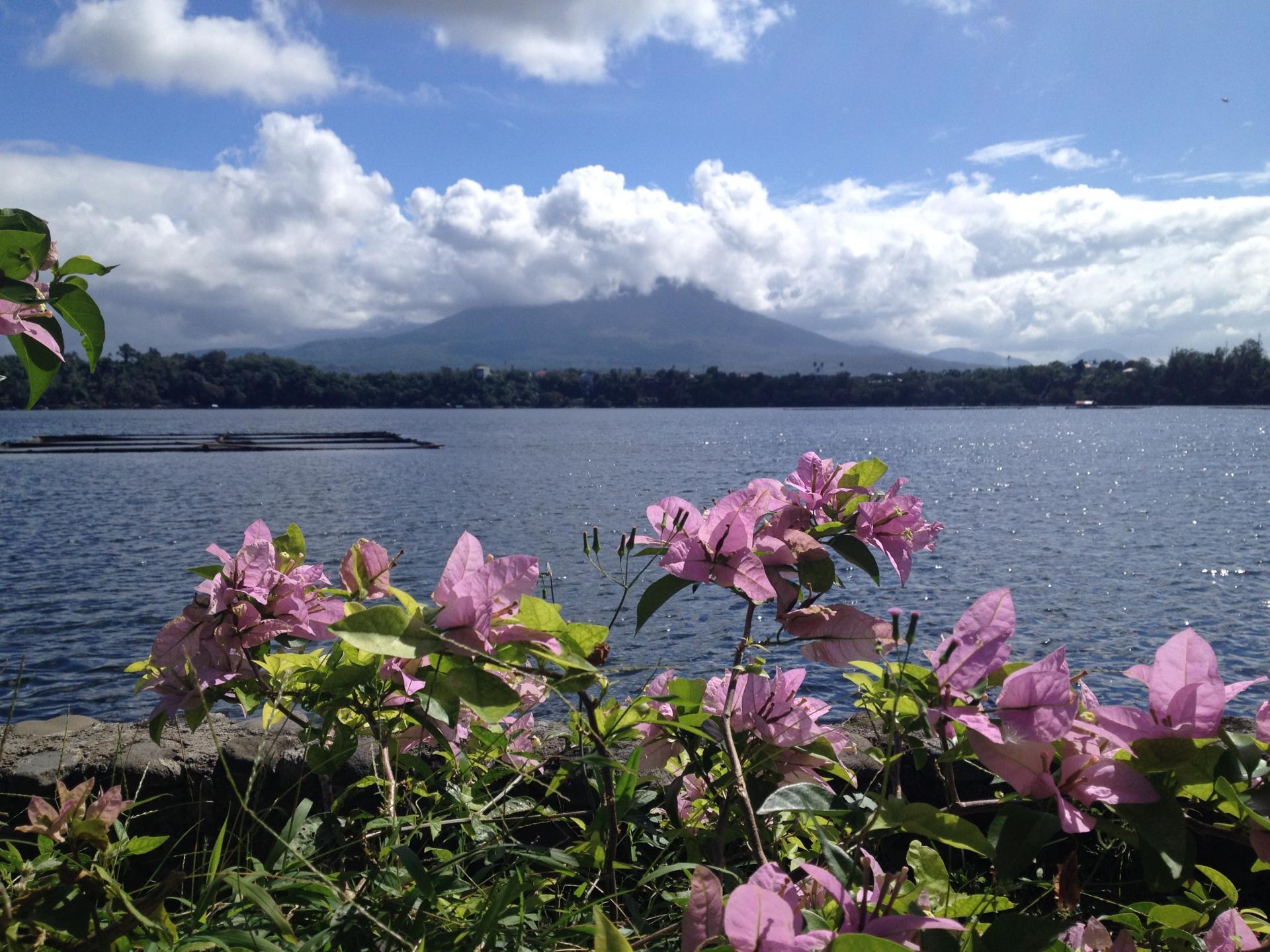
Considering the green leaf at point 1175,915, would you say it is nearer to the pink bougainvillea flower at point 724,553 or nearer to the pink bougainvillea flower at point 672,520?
the pink bougainvillea flower at point 724,553

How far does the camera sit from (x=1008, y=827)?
35.9 inches

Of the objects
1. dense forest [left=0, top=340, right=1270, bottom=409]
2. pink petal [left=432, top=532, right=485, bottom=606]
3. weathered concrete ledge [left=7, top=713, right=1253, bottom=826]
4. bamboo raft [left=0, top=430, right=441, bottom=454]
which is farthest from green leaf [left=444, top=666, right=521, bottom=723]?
dense forest [left=0, top=340, right=1270, bottom=409]

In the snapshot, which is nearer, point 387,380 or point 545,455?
point 545,455

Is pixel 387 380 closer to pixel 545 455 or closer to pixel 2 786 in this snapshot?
pixel 545 455

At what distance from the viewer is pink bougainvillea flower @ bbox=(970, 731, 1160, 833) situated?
0.90 m

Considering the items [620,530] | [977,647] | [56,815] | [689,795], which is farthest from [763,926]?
[620,530]

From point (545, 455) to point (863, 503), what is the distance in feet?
146

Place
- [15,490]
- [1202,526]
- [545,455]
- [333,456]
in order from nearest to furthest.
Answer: [1202,526] < [15,490] < [333,456] < [545,455]

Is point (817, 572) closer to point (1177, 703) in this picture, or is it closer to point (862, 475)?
point (862, 475)

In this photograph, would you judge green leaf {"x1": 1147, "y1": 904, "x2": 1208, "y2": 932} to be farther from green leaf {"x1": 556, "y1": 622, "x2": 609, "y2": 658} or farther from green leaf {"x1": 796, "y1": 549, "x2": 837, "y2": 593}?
green leaf {"x1": 556, "y1": 622, "x2": 609, "y2": 658}

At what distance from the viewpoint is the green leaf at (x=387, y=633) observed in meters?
0.77

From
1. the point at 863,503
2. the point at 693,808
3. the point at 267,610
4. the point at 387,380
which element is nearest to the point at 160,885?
the point at 267,610

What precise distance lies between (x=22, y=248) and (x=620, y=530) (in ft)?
64.3

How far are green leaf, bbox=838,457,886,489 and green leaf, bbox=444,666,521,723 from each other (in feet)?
2.37
